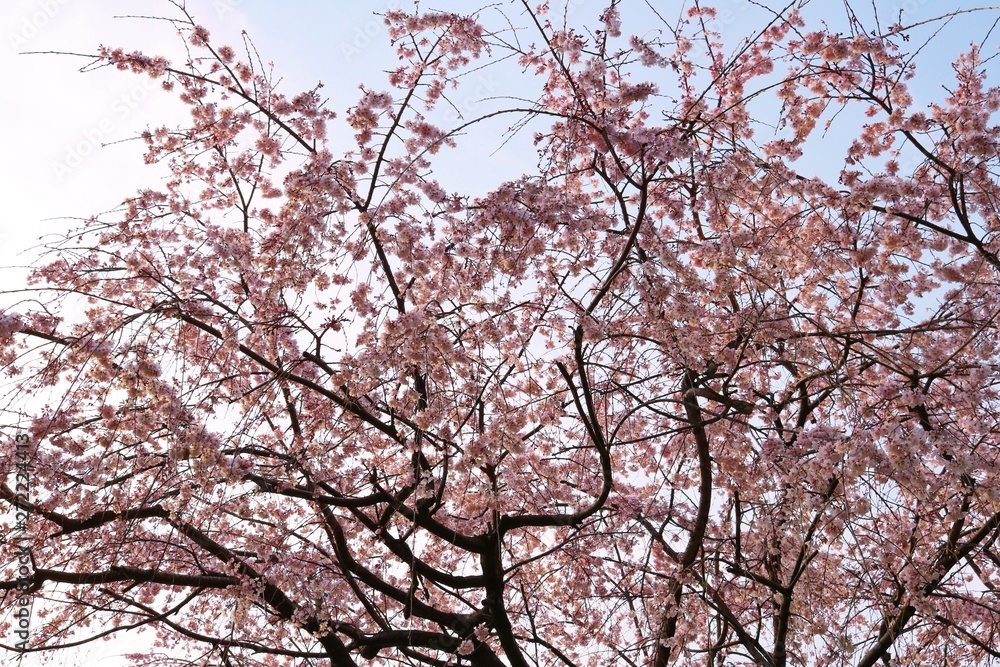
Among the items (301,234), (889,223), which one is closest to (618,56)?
(301,234)

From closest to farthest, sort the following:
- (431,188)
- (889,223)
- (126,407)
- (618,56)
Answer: (618,56)
(126,407)
(431,188)
(889,223)

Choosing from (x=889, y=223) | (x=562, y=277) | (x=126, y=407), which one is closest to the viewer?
(x=126, y=407)

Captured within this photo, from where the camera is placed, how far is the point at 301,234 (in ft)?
17.4

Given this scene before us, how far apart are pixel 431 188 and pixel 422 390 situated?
4.77 ft

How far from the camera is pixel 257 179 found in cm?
632

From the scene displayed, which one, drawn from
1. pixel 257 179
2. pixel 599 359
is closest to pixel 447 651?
pixel 599 359

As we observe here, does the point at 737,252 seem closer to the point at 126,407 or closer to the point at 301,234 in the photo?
the point at 301,234

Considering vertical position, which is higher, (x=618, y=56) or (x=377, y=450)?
(x=618, y=56)

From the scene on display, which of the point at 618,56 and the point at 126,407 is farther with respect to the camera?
the point at 126,407

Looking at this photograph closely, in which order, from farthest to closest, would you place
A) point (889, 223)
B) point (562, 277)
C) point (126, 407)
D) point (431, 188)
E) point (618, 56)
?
point (889, 223) < point (431, 188) < point (562, 277) < point (126, 407) < point (618, 56)

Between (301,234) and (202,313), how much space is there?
2.75ft

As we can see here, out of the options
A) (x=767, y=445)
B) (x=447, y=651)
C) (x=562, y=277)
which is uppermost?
(x=562, y=277)

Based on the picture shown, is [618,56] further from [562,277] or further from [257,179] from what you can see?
[257,179]

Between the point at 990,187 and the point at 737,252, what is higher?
the point at 990,187
